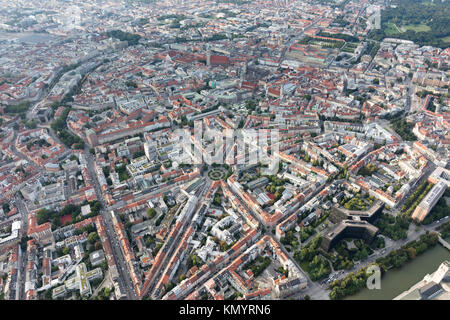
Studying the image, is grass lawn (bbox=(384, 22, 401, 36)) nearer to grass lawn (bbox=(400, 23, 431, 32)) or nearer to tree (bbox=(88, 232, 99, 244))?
grass lawn (bbox=(400, 23, 431, 32))

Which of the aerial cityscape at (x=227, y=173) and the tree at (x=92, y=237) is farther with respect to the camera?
the tree at (x=92, y=237)

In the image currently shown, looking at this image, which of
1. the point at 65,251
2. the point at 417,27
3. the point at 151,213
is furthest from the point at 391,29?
the point at 65,251

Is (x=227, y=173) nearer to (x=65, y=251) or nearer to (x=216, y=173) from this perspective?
(x=216, y=173)

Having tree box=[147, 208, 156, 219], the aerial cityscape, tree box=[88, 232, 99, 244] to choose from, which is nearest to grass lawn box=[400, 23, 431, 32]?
the aerial cityscape

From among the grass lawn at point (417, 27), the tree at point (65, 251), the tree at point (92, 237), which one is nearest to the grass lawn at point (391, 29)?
the grass lawn at point (417, 27)

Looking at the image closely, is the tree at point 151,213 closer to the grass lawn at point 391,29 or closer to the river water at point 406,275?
the river water at point 406,275

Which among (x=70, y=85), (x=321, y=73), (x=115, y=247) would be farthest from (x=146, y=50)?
(x=115, y=247)
